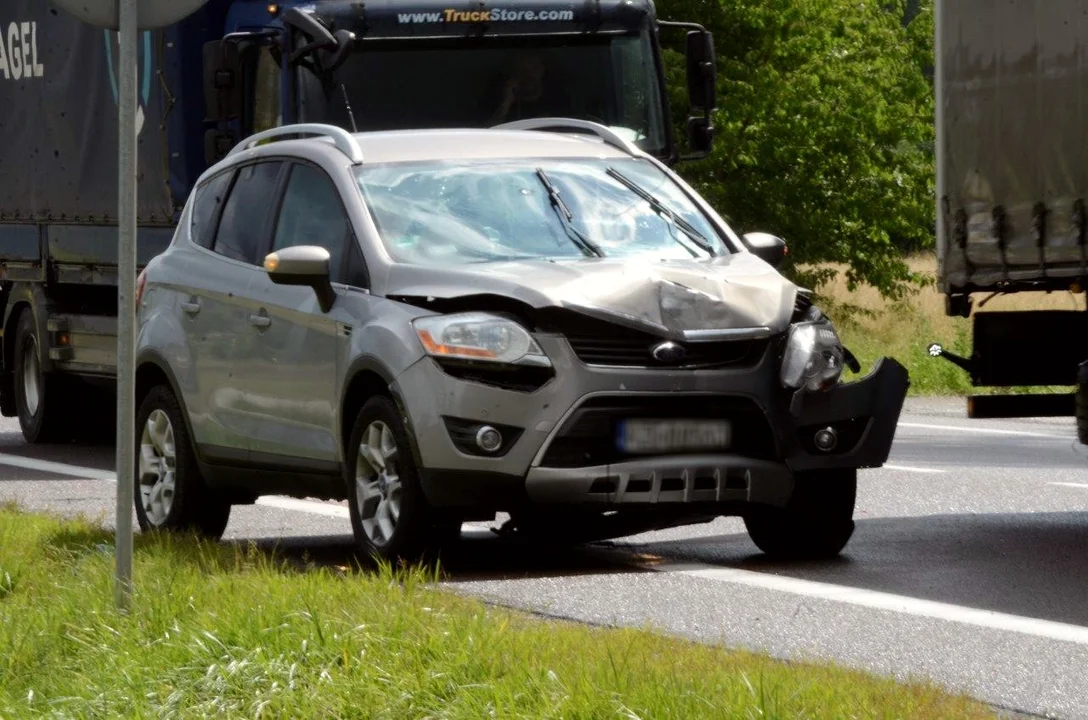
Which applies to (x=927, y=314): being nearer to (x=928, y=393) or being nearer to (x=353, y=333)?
(x=928, y=393)

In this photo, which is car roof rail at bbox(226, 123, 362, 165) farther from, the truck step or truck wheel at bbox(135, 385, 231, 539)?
the truck step

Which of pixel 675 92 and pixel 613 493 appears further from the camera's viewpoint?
pixel 675 92

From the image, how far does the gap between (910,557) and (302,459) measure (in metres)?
2.58

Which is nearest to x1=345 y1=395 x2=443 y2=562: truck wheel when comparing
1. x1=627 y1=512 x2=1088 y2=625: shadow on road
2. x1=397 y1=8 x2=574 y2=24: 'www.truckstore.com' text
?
x1=627 y1=512 x2=1088 y2=625: shadow on road

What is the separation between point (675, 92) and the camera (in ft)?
105

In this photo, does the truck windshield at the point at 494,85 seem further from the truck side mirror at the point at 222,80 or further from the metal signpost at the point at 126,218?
the metal signpost at the point at 126,218

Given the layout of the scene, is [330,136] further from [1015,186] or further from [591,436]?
[1015,186]

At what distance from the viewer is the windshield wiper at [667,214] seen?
420 inches

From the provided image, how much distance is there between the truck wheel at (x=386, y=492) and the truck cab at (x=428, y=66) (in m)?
5.73

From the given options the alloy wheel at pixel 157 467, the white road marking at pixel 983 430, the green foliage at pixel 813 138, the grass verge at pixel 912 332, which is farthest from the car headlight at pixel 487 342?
the green foliage at pixel 813 138

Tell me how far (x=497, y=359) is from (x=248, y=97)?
6.94 metres

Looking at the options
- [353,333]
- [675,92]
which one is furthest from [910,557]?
[675,92]

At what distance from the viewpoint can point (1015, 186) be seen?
1161cm

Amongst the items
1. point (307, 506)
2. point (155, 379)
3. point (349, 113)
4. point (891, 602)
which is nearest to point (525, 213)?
point (155, 379)
